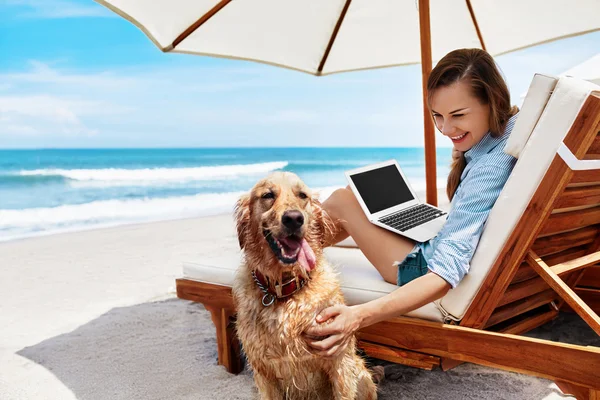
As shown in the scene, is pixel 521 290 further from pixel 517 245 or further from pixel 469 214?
pixel 469 214

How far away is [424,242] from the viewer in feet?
7.80

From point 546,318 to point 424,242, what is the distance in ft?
2.97

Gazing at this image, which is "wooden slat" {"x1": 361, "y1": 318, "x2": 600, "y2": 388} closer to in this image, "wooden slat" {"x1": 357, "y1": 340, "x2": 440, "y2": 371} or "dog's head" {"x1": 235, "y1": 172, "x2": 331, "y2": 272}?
"wooden slat" {"x1": 357, "y1": 340, "x2": 440, "y2": 371}

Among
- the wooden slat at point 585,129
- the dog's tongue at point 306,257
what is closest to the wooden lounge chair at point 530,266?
the wooden slat at point 585,129

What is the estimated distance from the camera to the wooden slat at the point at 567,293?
5.93ft

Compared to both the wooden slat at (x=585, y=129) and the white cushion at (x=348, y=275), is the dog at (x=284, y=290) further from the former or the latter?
the wooden slat at (x=585, y=129)

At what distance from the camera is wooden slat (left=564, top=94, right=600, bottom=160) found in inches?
69.0

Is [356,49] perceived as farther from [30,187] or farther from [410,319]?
[30,187]

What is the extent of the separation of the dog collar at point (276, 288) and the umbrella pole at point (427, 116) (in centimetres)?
198

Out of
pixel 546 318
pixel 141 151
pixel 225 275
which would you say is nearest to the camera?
pixel 546 318

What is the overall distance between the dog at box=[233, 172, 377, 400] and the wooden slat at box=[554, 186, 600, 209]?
1024 millimetres

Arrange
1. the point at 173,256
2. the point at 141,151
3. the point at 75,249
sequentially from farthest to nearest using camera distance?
1. the point at 141,151
2. the point at 75,249
3. the point at 173,256

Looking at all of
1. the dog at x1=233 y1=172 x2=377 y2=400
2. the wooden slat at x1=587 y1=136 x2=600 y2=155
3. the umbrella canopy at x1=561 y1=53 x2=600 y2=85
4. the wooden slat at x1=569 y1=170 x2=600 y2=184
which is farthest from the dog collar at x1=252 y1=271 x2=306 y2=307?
the umbrella canopy at x1=561 y1=53 x2=600 y2=85

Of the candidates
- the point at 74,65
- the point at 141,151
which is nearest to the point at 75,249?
the point at 141,151
